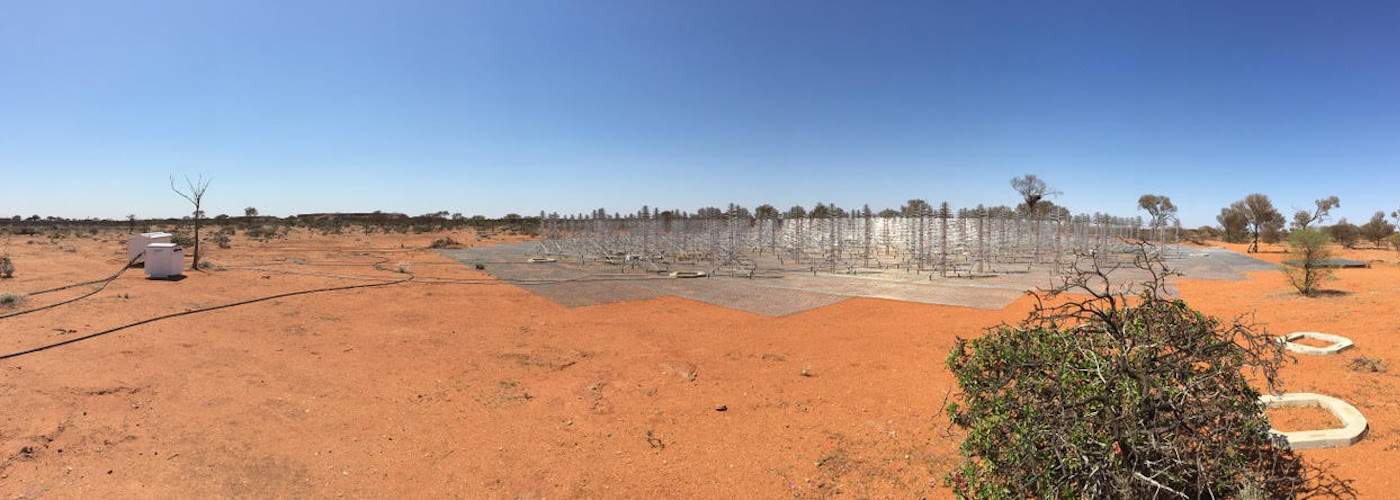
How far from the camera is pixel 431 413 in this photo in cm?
480

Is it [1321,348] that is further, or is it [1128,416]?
[1321,348]

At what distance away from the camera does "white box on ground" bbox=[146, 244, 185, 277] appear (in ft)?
38.1

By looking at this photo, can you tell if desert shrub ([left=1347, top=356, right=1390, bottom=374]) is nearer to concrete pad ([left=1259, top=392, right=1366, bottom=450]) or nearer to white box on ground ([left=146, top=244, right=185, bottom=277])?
concrete pad ([left=1259, top=392, right=1366, bottom=450])

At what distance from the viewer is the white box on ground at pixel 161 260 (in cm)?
1162

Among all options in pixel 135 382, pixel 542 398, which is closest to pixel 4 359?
pixel 135 382

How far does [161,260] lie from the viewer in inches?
460

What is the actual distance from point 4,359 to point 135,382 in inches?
73.2

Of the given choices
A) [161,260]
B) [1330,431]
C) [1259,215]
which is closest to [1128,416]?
[1330,431]

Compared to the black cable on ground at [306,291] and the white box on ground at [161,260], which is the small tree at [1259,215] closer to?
the black cable on ground at [306,291]

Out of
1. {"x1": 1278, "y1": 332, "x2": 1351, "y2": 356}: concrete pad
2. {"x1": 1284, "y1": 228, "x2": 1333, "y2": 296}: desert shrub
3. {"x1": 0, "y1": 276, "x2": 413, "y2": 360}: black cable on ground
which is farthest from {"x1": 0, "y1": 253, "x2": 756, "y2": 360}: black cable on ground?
{"x1": 1284, "y1": 228, "x2": 1333, "y2": 296}: desert shrub

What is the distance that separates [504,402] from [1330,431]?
21.4ft

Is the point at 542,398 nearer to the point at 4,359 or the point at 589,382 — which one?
the point at 589,382

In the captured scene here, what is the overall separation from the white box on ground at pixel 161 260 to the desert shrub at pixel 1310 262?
77.8ft

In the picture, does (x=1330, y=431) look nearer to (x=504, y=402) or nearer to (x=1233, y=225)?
(x=504, y=402)
